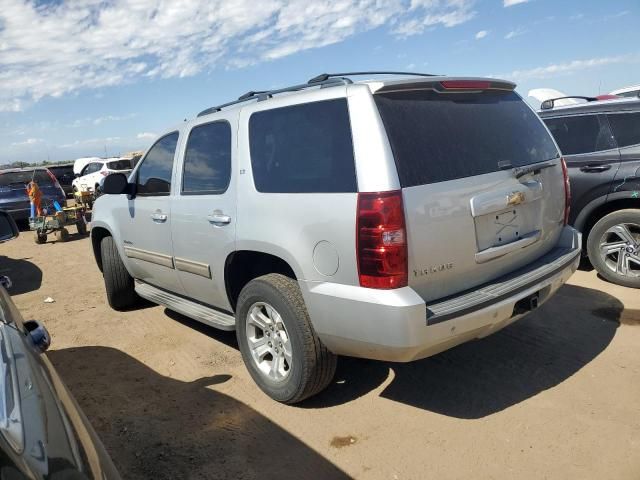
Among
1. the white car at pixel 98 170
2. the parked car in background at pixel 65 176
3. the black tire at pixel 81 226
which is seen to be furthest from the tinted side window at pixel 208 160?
the parked car in background at pixel 65 176

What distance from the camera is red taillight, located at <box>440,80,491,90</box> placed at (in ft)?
9.77

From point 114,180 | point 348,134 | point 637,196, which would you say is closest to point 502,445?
point 348,134

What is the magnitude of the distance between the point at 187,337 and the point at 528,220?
3164mm

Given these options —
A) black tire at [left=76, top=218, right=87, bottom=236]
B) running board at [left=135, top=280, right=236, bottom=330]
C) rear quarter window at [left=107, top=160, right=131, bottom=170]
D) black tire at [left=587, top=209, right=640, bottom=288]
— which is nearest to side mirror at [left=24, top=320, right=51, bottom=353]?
running board at [left=135, top=280, right=236, bottom=330]

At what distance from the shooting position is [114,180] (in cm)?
460

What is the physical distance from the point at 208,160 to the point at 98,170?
18015mm

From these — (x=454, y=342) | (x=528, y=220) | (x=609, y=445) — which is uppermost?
(x=528, y=220)

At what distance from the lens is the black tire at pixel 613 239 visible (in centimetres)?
504

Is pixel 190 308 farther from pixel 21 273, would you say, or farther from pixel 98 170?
pixel 98 170

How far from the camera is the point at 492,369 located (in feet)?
11.9

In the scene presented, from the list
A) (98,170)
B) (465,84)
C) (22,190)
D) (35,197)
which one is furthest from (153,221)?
(98,170)

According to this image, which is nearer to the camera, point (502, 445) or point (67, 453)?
point (67, 453)

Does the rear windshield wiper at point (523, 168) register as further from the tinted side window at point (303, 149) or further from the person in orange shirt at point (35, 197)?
the person in orange shirt at point (35, 197)

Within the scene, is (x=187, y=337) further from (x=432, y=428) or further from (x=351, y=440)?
(x=432, y=428)
